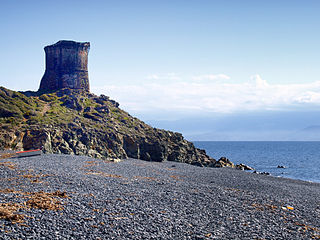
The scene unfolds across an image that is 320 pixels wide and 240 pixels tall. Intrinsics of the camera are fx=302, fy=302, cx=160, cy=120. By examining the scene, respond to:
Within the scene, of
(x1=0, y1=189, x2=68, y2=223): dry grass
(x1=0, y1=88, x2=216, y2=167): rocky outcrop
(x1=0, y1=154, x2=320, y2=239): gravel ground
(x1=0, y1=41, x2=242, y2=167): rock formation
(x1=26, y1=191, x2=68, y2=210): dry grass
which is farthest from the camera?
(x1=0, y1=41, x2=242, y2=167): rock formation

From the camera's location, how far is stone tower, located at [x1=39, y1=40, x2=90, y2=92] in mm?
79000

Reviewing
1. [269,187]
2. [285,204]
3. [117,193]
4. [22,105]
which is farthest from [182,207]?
[22,105]

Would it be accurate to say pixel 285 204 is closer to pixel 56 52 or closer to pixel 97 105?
pixel 97 105

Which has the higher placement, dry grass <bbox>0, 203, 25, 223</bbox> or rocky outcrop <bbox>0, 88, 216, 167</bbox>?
rocky outcrop <bbox>0, 88, 216, 167</bbox>

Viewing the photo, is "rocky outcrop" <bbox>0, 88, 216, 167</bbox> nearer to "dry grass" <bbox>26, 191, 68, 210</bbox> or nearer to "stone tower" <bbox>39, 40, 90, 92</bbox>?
"stone tower" <bbox>39, 40, 90, 92</bbox>

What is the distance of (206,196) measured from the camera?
25.0 m

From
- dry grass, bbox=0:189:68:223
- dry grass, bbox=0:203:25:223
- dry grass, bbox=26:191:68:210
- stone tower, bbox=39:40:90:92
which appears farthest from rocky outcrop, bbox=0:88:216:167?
dry grass, bbox=0:203:25:223

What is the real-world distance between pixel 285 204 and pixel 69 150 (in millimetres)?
33988

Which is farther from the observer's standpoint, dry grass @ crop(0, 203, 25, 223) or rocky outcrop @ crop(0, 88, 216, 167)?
Result: rocky outcrop @ crop(0, 88, 216, 167)

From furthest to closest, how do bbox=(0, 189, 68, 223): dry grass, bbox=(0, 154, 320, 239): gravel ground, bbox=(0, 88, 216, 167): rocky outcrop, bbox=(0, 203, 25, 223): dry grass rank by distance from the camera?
bbox=(0, 88, 216, 167): rocky outcrop < bbox=(0, 154, 320, 239): gravel ground < bbox=(0, 189, 68, 223): dry grass < bbox=(0, 203, 25, 223): dry grass

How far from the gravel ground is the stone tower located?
53.9 meters

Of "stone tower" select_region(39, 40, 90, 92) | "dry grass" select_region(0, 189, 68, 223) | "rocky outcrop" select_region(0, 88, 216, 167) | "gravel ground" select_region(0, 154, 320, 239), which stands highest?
"stone tower" select_region(39, 40, 90, 92)

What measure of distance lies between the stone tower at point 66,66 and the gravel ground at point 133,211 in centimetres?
5386

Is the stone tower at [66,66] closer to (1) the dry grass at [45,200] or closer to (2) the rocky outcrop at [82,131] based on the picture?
(2) the rocky outcrop at [82,131]
